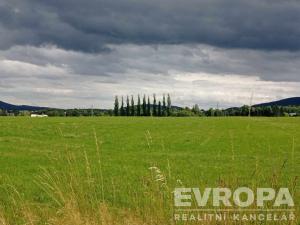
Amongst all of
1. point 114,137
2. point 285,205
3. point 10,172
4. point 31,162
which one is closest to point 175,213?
point 285,205

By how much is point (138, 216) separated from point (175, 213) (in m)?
0.71

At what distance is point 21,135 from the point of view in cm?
4284

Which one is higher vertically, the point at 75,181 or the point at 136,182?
the point at 75,181

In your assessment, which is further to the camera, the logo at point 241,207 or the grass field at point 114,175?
the grass field at point 114,175

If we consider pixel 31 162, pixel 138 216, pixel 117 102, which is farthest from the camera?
pixel 117 102

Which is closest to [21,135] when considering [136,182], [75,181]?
[136,182]

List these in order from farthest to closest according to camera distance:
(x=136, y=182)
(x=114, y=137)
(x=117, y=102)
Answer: (x=117, y=102) < (x=114, y=137) < (x=136, y=182)

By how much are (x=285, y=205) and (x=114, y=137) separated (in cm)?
3482

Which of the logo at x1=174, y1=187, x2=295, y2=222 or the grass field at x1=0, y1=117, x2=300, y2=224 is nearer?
the logo at x1=174, y1=187, x2=295, y2=222

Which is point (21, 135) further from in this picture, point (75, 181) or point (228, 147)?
point (75, 181)

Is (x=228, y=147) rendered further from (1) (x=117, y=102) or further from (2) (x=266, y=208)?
(1) (x=117, y=102)

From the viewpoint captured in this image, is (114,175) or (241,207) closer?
(241,207)

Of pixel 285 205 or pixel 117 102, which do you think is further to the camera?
pixel 117 102

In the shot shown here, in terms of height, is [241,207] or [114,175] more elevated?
[241,207]
